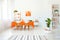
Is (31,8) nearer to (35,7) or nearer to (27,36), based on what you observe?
(35,7)

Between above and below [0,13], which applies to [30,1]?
above

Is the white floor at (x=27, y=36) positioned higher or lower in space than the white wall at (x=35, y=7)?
lower

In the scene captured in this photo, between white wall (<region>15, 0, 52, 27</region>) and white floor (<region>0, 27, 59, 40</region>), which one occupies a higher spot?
white wall (<region>15, 0, 52, 27</region>)

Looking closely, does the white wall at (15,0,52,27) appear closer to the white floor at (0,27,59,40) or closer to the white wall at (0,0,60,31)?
the white wall at (0,0,60,31)

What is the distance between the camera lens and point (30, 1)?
6.95 m

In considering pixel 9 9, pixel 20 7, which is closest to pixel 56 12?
pixel 20 7

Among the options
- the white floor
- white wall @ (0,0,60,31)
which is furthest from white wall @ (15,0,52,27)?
the white floor

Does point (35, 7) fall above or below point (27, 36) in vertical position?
above

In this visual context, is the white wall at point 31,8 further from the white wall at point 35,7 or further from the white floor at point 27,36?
the white floor at point 27,36

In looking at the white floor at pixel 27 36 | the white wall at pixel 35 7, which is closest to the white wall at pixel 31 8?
the white wall at pixel 35 7

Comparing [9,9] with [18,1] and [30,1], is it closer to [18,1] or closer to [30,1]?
[18,1]

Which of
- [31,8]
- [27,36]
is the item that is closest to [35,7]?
[31,8]

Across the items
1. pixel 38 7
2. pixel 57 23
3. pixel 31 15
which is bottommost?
pixel 57 23

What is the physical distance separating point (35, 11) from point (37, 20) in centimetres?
51
